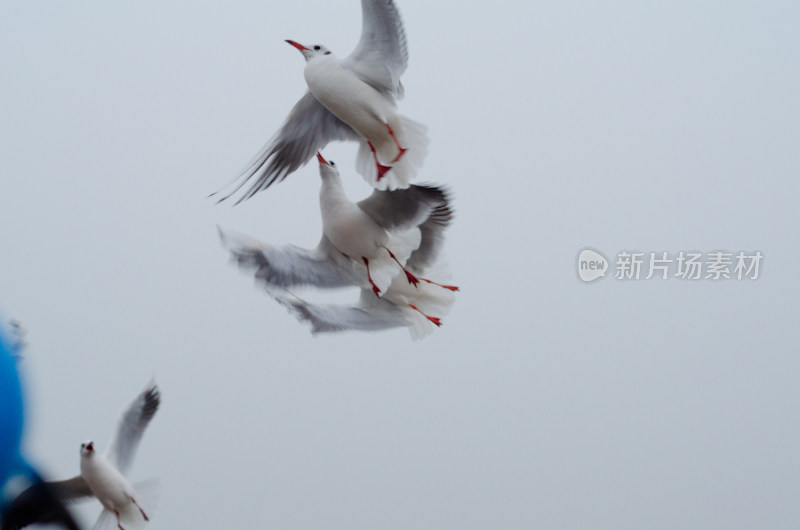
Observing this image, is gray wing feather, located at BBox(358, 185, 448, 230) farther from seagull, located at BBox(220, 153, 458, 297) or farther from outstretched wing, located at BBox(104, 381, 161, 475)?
outstretched wing, located at BBox(104, 381, 161, 475)

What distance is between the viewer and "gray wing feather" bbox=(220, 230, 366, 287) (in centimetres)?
103

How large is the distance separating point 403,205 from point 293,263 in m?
0.14

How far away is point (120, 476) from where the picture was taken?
1.27m

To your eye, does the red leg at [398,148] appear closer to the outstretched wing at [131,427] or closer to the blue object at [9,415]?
the outstretched wing at [131,427]

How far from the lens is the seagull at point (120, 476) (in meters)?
1.26

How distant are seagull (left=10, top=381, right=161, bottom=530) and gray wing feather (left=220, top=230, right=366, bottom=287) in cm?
35

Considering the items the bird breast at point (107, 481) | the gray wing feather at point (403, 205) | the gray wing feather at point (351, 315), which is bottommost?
the bird breast at point (107, 481)

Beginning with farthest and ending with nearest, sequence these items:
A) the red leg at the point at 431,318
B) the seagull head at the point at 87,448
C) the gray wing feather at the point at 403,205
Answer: the seagull head at the point at 87,448, the red leg at the point at 431,318, the gray wing feather at the point at 403,205

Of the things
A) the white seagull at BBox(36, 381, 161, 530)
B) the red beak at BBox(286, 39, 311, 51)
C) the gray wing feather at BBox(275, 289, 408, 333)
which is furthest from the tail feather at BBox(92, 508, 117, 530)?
the red beak at BBox(286, 39, 311, 51)

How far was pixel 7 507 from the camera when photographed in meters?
1.30

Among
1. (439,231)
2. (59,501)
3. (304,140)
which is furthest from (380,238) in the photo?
(59,501)

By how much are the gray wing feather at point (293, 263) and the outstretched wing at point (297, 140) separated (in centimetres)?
12

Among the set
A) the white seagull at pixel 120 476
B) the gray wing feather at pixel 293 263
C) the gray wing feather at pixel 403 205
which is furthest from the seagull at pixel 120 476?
the gray wing feather at pixel 403 205

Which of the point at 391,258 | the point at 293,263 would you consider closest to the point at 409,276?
the point at 391,258
